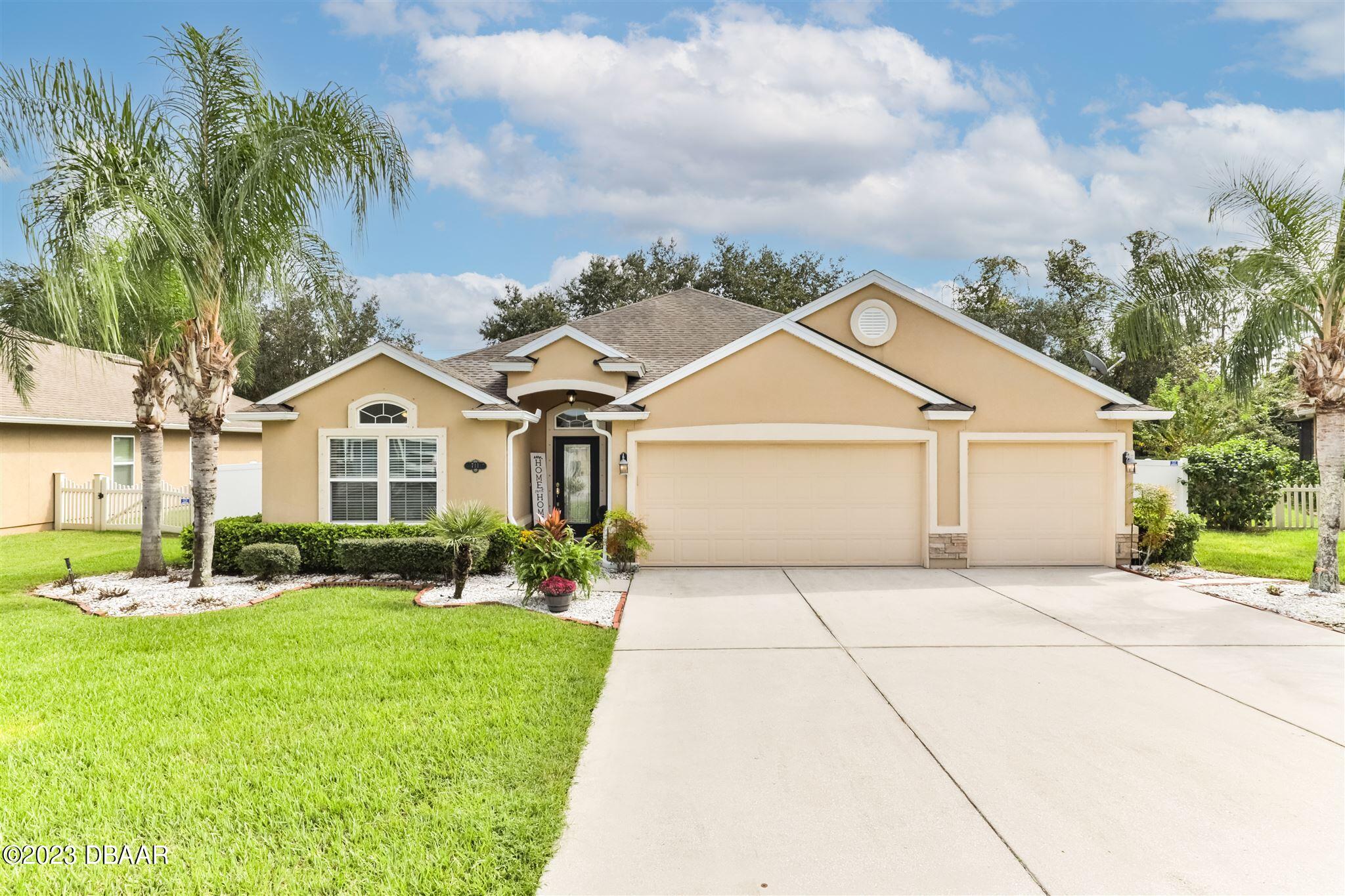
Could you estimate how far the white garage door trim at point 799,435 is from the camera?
11.6 m

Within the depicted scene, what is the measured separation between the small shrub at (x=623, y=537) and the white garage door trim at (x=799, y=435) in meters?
0.52

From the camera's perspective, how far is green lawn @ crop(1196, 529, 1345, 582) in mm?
11297

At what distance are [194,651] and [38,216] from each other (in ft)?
17.8

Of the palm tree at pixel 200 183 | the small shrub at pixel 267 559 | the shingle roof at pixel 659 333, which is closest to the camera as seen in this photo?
the palm tree at pixel 200 183

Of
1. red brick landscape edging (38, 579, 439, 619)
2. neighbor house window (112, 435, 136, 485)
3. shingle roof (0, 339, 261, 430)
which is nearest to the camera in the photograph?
red brick landscape edging (38, 579, 439, 619)

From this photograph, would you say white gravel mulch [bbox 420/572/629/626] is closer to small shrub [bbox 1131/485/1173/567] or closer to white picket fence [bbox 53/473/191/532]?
small shrub [bbox 1131/485/1173/567]

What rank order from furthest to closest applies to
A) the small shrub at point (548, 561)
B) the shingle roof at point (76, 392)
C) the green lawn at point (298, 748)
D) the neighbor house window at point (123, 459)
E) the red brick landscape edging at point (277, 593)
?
the neighbor house window at point (123, 459), the shingle roof at point (76, 392), the small shrub at point (548, 561), the red brick landscape edging at point (277, 593), the green lawn at point (298, 748)

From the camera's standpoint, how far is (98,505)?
16.6 meters

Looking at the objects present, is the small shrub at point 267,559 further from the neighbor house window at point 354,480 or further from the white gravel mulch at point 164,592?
the neighbor house window at point 354,480

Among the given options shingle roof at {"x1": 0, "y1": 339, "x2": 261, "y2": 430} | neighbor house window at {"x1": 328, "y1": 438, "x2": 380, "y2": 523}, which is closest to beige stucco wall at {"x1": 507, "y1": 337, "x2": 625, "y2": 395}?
neighbor house window at {"x1": 328, "y1": 438, "x2": 380, "y2": 523}

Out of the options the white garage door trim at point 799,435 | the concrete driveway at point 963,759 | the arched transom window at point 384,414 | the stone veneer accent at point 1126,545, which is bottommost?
the concrete driveway at point 963,759

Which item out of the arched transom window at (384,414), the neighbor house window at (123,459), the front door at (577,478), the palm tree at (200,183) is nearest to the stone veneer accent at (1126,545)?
the front door at (577,478)

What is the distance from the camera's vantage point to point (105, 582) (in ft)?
34.3

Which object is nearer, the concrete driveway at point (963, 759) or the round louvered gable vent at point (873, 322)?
the concrete driveway at point (963, 759)
